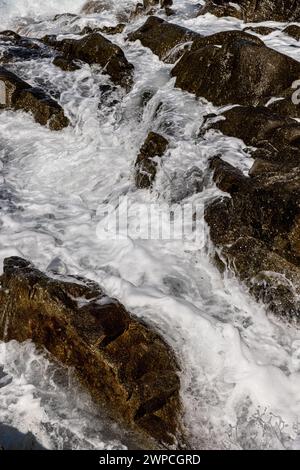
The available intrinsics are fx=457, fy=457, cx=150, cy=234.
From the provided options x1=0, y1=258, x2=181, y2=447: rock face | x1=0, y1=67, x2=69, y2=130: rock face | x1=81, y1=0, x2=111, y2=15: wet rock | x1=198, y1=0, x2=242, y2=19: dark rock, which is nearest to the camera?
x1=0, y1=258, x2=181, y2=447: rock face

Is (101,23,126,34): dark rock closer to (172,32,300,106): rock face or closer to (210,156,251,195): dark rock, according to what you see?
(172,32,300,106): rock face

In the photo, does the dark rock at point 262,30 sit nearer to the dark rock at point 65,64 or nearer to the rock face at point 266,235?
the dark rock at point 65,64

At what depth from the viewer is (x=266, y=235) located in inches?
214

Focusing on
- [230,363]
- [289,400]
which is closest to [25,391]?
[230,363]

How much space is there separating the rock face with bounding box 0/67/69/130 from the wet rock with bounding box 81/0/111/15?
800 centimetres

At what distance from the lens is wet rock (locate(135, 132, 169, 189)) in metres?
7.25

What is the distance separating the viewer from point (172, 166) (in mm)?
7223

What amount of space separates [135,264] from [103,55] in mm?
7469

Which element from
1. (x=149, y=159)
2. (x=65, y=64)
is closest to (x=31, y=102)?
(x=65, y=64)

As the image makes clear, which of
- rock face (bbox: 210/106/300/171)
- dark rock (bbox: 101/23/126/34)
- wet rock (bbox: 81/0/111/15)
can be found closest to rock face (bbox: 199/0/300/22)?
dark rock (bbox: 101/23/126/34)

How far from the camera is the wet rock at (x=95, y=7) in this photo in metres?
16.6

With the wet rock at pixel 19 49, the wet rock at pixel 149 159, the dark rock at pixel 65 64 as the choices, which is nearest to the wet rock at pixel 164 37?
the dark rock at pixel 65 64

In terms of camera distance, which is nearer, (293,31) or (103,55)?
(103,55)

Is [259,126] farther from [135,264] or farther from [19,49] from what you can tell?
[19,49]
